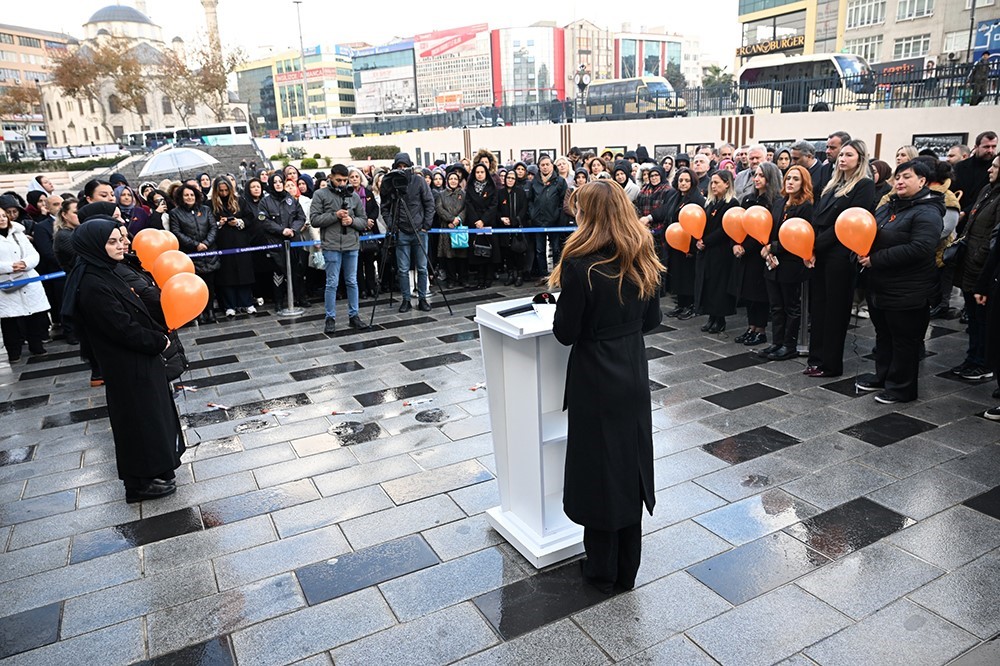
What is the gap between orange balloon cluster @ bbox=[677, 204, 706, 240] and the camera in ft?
23.0

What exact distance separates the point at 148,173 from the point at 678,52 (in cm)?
15085

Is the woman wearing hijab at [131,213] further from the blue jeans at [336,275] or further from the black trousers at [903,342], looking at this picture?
the black trousers at [903,342]

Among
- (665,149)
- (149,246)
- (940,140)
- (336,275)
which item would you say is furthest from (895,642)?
(665,149)

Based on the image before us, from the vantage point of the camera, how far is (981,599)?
9.61 ft

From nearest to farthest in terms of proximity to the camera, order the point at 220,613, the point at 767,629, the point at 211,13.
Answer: the point at 767,629, the point at 220,613, the point at 211,13

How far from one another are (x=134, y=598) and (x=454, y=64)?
124365 mm

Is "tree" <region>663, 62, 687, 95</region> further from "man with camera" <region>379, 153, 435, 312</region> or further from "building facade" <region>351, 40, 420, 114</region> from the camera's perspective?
"man with camera" <region>379, 153, 435, 312</region>

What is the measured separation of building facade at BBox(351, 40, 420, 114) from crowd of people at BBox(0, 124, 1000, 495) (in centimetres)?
11516

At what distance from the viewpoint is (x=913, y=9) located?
38.9 m

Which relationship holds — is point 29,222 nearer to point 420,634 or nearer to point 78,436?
point 78,436

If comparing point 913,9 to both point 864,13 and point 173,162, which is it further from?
point 173,162

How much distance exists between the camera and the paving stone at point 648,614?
277cm

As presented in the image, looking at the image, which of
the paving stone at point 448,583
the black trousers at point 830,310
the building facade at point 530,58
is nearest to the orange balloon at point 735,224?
the black trousers at point 830,310

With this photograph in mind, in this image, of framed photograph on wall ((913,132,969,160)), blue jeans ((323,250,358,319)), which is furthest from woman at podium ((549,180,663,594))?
framed photograph on wall ((913,132,969,160))
